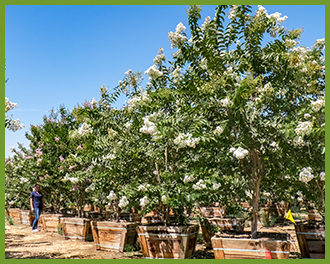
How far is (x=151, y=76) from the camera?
189 inches

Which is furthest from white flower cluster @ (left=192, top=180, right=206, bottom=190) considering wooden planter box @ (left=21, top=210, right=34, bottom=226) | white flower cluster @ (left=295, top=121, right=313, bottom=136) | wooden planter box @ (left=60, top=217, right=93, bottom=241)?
wooden planter box @ (left=21, top=210, right=34, bottom=226)

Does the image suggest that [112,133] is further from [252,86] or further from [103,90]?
[252,86]

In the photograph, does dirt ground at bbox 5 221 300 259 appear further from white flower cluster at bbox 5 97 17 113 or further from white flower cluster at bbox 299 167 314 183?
white flower cluster at bbox 5 97 17 113

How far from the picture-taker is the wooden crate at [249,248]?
3.90 meters

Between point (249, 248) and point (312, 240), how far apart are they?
1.39 metres

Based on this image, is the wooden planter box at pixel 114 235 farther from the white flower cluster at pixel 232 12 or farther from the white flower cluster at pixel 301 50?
the white flower cluster at pixel 301 50

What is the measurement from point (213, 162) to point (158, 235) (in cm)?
157

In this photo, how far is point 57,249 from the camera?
6.00 meters

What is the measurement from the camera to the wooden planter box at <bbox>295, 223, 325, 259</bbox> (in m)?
4.66

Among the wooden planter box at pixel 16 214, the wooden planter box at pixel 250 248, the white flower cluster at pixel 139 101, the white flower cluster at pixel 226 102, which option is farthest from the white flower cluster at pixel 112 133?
the wooden planter box at pixel 16 214

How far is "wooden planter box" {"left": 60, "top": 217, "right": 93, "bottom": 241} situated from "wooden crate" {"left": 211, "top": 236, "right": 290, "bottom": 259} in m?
3.73

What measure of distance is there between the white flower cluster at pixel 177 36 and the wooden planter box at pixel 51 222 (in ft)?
20.1

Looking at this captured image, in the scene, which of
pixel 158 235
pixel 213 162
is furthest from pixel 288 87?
pixel 158 235

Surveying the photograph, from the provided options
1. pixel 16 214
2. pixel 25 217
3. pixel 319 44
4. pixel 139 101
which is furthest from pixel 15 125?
pixel 16 214
